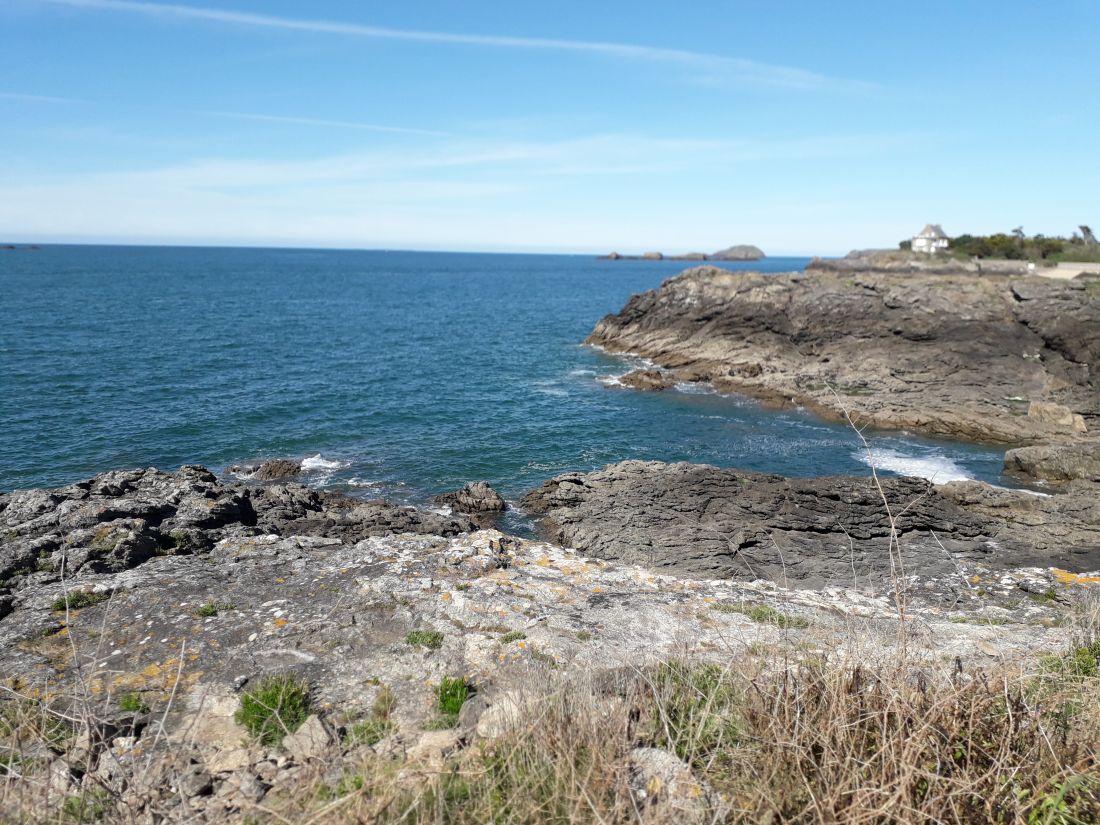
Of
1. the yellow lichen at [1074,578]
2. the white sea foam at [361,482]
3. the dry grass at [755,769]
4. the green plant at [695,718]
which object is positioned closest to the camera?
the dry grass at [755,769]

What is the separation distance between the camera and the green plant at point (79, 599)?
45.1 ft

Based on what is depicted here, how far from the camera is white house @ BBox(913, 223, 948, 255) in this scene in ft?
355

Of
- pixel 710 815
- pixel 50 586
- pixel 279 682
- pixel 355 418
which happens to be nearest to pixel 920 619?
pixel 710 815

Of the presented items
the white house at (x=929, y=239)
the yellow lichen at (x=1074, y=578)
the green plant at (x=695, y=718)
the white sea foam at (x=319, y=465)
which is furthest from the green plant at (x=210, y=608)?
the white house at (x=929, y=239)

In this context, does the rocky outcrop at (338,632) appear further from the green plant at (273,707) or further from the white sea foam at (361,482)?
the white sea foam at (361,482)

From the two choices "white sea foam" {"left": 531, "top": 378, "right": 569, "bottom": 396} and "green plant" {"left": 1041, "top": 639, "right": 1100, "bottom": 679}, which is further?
"white sea foam" {"left": 531, "top": 378, "right": 569, "bottom": 396}

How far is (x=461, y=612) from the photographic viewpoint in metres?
13.7

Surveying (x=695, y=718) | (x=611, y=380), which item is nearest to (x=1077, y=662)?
(x=695, y=718)

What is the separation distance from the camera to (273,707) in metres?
9.95

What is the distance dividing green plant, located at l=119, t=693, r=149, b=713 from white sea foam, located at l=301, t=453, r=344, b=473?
19297 millimetres

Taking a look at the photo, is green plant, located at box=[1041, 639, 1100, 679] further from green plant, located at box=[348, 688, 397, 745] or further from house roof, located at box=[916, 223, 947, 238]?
house roof, located at box=[916, 223, 947, 238]

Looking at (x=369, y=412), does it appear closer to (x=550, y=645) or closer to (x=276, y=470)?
(x=276, y=470)

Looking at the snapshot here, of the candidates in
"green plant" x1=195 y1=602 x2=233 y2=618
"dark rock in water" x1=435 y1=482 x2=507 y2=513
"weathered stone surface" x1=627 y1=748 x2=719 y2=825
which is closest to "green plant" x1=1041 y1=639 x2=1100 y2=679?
"weathered stone surface" x1=627 y1=748 x2=719 y2=825

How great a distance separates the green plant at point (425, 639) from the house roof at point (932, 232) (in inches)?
4870
